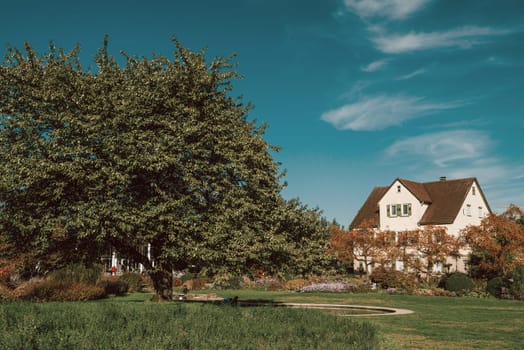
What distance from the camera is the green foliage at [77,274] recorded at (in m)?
28.8

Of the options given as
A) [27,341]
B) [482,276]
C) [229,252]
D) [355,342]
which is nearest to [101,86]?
[229,252]

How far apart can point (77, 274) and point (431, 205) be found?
38.6m

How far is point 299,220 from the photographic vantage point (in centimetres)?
1953

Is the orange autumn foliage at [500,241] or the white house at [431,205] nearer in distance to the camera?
the orange autumn foliage at [500,241]

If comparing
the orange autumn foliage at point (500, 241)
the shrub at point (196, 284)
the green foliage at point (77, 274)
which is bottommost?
the shrub at point (196, 284)

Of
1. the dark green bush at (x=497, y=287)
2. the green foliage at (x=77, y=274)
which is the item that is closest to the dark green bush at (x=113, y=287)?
the green foliage at (x=77, y=274)

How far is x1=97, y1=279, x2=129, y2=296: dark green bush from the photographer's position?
1267 inches

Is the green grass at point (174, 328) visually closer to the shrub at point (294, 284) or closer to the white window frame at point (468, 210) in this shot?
the shrub at point (294, 284)

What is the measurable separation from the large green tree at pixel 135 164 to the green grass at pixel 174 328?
2820 mm

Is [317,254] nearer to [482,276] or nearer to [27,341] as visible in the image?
[27,341]

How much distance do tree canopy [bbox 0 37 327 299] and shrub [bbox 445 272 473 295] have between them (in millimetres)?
24528

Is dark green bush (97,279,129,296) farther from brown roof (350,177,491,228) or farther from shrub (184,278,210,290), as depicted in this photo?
brown roof (350,177,491,228)

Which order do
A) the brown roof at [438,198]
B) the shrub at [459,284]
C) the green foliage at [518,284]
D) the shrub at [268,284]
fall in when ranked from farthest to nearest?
the brown roof at [438,198] → the shrub at [268,284] → the shrub at [459,284] → the green foliage at [518,284]

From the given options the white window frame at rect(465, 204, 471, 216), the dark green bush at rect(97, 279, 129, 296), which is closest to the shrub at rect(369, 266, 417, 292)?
the white window frame at rect(465, 204, 471, 216)
